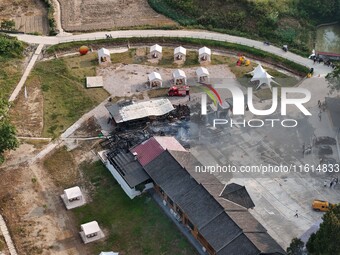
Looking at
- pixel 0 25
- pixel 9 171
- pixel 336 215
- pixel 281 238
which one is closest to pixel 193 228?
pixel 281 238

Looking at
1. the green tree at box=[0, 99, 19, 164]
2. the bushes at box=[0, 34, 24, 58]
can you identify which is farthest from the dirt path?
the bushes at box=[0, 34, 24, 58]

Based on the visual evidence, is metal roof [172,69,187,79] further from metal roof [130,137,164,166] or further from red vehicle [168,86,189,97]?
metal roof [130,137,164,166]

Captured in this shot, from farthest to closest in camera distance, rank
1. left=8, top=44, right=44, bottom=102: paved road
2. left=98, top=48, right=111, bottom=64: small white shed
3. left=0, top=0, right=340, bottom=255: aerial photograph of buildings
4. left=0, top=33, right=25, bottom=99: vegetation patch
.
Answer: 1. left=98, top=48, right=111, bottom=64: small white shed
2. left=0, top=33, right=25, bottom=99: vegetation patch
3. left=8, top=44, right=44, bottom=102: paved road
4. left=0, top=0, right=340, bottom=255: aerial photograph of buildings

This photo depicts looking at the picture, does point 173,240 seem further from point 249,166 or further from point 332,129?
point 332,129

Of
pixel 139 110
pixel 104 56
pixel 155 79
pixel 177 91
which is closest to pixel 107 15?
pixel 104 56

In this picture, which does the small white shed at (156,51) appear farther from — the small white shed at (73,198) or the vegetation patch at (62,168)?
the small white shed at (73,198)

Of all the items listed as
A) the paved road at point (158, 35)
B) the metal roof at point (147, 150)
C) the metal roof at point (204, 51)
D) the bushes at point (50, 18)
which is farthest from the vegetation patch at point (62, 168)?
the bushes at point (50, 18)
